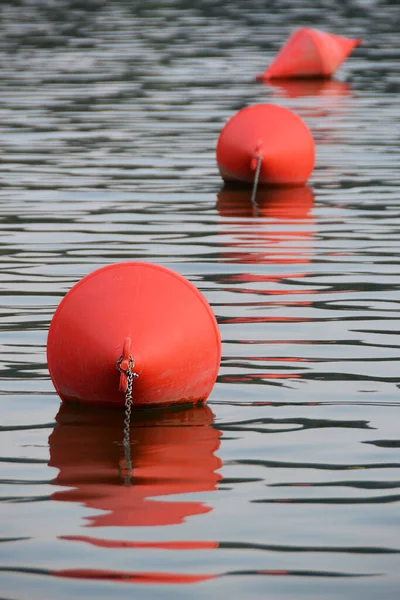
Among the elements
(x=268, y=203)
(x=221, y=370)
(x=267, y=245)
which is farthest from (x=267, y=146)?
(x=221, y=370)

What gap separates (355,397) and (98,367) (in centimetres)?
148

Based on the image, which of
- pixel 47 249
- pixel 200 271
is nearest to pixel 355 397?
pixel 200 271

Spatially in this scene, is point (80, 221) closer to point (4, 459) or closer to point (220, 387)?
point (220, 387)

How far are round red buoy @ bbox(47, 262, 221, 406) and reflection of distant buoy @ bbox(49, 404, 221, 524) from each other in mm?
140

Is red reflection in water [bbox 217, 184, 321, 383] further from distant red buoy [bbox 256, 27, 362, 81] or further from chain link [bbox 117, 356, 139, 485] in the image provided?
distant red buoy [bbox 256, 27, 362, 81]

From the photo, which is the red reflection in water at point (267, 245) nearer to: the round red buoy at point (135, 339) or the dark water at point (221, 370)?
the dark water at point (221, 370)

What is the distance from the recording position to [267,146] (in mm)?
14422

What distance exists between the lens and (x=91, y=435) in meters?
6.95

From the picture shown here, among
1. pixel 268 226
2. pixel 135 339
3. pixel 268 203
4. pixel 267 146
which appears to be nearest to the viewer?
pixel 135 339

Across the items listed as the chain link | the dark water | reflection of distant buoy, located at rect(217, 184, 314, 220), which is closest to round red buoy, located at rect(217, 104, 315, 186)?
reflection of distant buoy, located at rect(217, 184, 314, 220)

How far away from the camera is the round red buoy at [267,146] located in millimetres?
14430

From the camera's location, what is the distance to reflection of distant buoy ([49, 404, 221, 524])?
5.86 m

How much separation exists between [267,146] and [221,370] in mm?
6620

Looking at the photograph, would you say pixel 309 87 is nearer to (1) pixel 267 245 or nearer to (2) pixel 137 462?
(1) pixel 267 245
